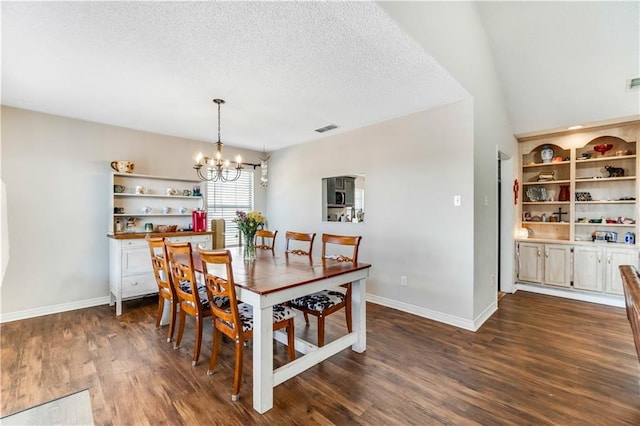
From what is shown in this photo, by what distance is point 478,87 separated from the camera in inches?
123

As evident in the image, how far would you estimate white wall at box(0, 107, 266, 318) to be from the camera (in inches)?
133

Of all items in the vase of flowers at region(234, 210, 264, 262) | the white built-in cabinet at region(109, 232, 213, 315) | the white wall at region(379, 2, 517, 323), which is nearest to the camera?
the white wall at region(379, 2, 517, 323)

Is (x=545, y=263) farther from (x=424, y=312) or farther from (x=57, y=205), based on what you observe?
(x=57, y=205)

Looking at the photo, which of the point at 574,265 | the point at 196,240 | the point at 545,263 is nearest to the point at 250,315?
the point at 196,240

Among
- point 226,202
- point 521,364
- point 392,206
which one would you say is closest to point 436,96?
point 392,206

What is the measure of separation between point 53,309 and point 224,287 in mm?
3168

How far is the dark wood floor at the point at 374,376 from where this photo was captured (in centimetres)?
182

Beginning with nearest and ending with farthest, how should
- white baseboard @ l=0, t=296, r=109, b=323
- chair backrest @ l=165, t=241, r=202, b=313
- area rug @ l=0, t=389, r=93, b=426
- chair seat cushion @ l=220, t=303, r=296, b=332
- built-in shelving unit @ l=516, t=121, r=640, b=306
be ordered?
area rug @ l=0, t=389, r=93, b=426 → chair seat cushion @ l=220, t=303, r=296, b=332 → chair backrest @ l=165, t=241, r=202, b=313 → white baseboard @ l=0, t=296, r=109, b=323 → built-in shelving unit @ l=516, t=121, r=640, b=306

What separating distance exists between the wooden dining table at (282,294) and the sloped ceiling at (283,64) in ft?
5.60

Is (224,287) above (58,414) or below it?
above

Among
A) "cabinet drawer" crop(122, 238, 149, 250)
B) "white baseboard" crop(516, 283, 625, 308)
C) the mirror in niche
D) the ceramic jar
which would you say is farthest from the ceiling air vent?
"white baseboard" crop(516, 283, 625, 308)

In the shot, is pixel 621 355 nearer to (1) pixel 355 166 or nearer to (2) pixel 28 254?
(1) pixel 355 166

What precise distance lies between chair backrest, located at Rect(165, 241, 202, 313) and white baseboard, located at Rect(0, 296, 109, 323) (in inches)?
82.8

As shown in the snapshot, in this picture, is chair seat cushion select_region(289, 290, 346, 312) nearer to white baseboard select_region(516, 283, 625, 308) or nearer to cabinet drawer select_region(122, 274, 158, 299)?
cabinet drawer select_region(122, 274, 158, 299)
